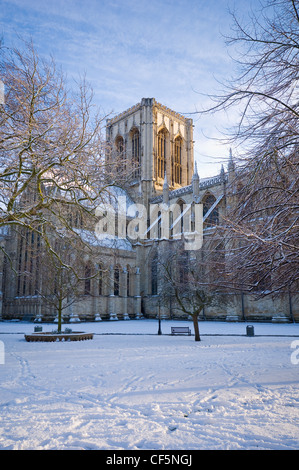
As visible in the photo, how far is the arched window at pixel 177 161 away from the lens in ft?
168

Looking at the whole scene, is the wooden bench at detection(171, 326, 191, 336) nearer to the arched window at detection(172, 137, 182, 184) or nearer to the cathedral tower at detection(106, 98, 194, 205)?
the cathedral tower at detection(106, 98, 194, 205)

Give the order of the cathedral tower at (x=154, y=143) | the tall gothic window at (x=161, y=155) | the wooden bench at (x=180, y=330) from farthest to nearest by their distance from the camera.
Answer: the tall gothic window at (x=161, y=155) < the cathedral tower at (x=154, y=143) < the wooden bench at (x=180, y=330)

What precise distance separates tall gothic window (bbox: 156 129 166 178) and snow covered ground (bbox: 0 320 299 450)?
3963cm

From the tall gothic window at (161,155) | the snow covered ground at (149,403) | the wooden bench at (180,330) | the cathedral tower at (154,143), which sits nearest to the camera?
the snow covered ground at (149,403)

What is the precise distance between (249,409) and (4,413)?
360 centimetres

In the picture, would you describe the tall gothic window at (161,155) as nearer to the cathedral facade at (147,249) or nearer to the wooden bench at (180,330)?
the cathedral facade at (147,249)

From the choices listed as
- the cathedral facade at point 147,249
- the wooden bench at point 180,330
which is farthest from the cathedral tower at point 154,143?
the wooden bench at point 180,330

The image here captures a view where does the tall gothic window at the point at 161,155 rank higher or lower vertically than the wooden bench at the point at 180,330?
higher

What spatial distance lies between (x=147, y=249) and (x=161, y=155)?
14118 millimetres

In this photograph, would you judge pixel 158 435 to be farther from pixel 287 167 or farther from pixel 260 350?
pixel 260 350

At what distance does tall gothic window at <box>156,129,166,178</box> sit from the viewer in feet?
160

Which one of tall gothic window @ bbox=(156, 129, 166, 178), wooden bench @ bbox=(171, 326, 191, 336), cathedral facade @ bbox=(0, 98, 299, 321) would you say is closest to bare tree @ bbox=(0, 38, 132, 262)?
wooden bench @ bbox=(171, 326, 191, 336)

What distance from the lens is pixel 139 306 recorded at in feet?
130

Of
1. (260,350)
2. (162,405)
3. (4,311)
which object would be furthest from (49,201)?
(4,311)
